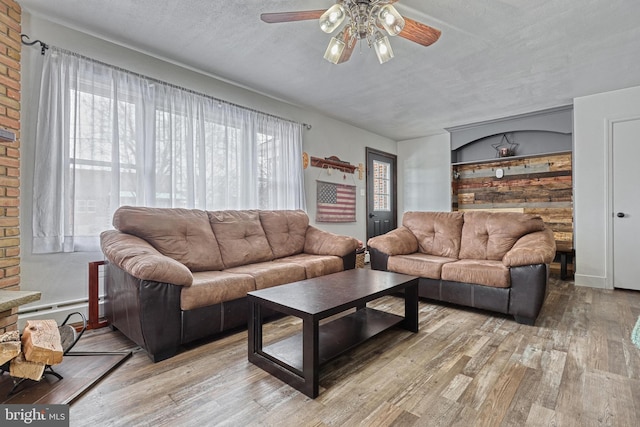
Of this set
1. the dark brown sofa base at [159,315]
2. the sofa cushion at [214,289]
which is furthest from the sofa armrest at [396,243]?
the dark brown sofa base at [159,315]

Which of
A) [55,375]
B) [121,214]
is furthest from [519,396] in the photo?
[121,214]

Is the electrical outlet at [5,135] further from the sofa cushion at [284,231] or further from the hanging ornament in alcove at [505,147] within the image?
the hanging ornament in alcove at [505,147]

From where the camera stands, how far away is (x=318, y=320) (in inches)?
60.1

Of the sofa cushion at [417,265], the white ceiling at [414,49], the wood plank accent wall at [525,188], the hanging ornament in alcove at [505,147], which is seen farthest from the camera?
the hanging ornament in alcove at [505,147]

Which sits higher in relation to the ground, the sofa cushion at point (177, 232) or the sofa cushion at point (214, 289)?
the sofa cushion at point (177, 232)

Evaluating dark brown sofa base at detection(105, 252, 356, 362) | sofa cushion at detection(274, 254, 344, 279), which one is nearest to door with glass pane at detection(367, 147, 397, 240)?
sofa cushion at detection(274, 254, 344, 279)

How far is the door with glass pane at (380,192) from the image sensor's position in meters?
5.58

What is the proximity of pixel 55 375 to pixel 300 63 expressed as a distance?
2996mm

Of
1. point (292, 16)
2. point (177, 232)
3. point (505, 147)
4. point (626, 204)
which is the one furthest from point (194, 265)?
point (505, 147)

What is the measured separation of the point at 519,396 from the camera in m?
1.51

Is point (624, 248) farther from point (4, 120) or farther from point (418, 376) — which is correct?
point (4, 120)

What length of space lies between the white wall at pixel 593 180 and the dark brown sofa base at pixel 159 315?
426 centimetres

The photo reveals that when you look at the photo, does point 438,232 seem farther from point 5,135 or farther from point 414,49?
point 5,135

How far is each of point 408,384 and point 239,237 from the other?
6.71ft
